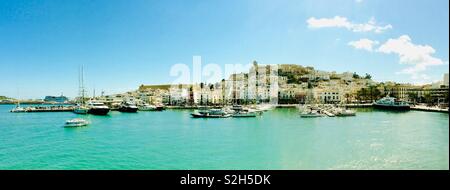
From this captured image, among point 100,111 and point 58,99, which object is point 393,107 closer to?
point 100,111

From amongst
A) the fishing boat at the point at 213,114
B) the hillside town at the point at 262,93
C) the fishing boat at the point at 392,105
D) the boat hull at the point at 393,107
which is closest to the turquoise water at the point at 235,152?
the fishing boat at the point at 213,114

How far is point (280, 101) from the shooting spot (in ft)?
88.8

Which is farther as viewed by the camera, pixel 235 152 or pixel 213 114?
pixel 213 114

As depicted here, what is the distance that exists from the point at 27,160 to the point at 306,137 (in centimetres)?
609

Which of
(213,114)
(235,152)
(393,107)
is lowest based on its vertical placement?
(235,152)

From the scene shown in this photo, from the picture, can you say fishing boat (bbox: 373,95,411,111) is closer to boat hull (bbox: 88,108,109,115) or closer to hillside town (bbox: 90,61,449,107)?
hillside town (bbox: 90,61,449,107)

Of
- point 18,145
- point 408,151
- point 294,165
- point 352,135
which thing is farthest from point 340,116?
point 18,145

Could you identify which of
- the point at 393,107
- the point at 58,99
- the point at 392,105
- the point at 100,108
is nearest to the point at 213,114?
the point at 100,108

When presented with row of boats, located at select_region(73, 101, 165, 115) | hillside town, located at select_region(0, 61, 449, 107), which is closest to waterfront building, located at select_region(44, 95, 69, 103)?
hillside town, located at select_region(0, 61, 449, 107)

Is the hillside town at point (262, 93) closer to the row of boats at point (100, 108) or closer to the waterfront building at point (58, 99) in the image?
the row of boats at point (100, 108)

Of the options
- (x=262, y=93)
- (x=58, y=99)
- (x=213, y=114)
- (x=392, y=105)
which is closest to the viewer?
(x=213, y=114)

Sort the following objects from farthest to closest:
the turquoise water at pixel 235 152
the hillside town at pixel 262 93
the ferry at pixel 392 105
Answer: the hillside town at pixel 262 93, the ferry at pixel 392 105, the turquoise water at pixel 235 152

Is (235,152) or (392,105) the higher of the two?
(392,105)

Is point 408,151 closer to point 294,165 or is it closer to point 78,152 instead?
point 294,165
